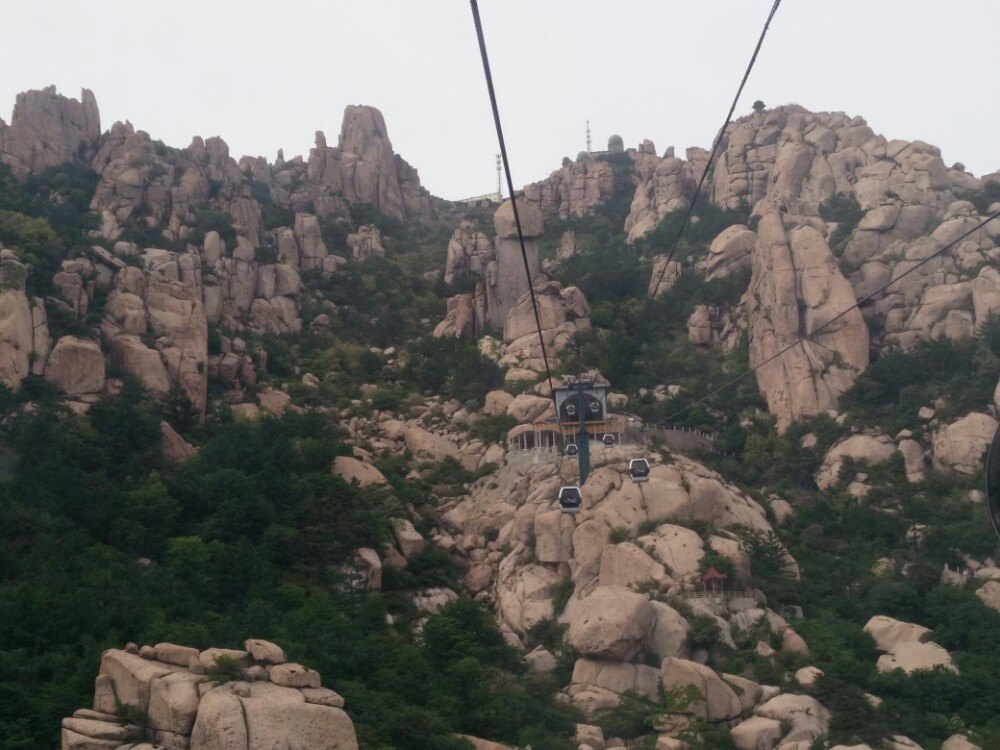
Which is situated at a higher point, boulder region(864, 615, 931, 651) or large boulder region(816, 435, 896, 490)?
large boulder region(816, 435, 896, 490)

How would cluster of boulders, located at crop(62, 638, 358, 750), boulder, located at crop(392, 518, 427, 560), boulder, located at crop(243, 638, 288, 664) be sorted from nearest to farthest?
cluster of boulders, located at crop(62, 638, 358, 750)
boulder, located at crop(243, 638, 288, 664)
boulder, located at crop(392, 518, 427, 560)

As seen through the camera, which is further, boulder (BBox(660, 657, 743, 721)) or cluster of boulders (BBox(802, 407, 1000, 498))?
cluster of boulders (BBox(802, 407, 1000, 498))

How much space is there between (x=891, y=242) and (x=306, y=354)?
31.2m

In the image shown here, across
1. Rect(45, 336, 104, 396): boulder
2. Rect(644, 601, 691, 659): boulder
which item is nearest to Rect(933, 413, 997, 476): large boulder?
Rect(644, 601, 691, 659): boulder

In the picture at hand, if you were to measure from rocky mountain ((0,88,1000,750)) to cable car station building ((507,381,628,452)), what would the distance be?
59cm

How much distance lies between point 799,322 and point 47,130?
145 ft

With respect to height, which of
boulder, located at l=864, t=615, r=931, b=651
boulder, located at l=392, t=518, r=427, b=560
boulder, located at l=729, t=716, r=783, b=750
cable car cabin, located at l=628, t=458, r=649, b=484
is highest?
cable car cabin, located at l=628, t=458, r=649, b=484

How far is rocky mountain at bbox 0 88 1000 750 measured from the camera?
3162 cm

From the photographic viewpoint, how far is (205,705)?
23703 mm

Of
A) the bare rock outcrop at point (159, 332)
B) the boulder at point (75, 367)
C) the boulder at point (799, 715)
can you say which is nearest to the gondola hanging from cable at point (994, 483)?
the boulder at point (799, 715)

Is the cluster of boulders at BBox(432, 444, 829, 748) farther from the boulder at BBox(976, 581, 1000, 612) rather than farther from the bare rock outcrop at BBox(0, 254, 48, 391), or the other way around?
the bare rock outcrop at BBox(0, 254, 48, 391)

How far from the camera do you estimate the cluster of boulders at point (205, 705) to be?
76.9 feet

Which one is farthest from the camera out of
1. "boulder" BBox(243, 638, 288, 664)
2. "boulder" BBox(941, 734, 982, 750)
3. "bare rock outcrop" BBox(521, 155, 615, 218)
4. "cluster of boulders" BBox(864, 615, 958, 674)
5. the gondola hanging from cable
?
"bare rock outcrop" BBox(521, 155, 615, 218)

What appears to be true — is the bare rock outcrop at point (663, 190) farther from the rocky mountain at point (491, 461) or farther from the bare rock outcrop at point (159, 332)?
the bare rock outcrop at point (159, 332)
